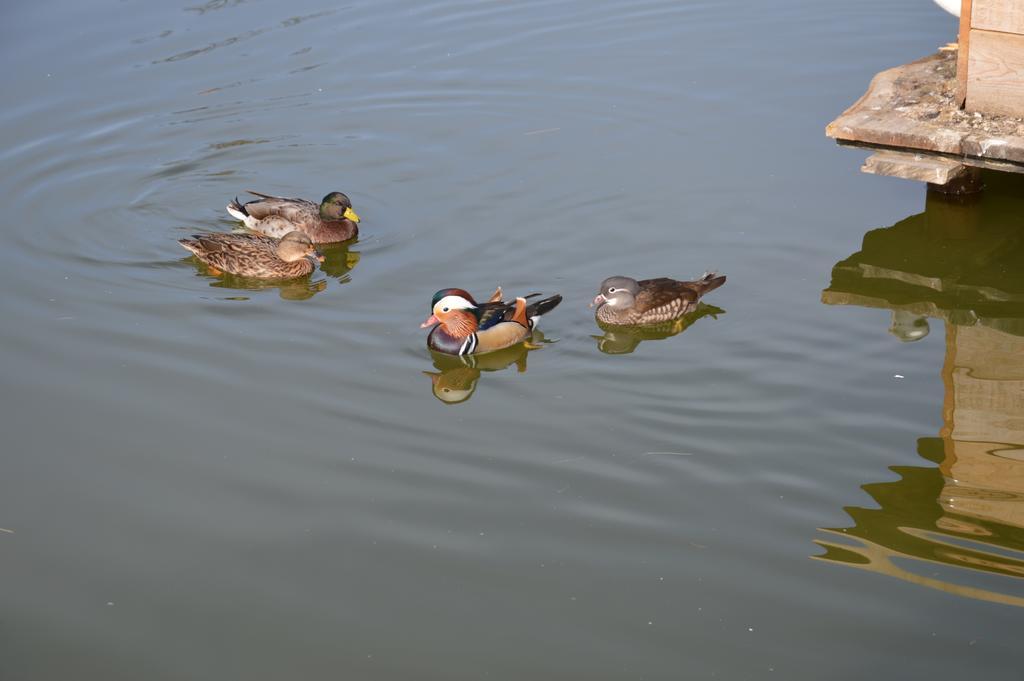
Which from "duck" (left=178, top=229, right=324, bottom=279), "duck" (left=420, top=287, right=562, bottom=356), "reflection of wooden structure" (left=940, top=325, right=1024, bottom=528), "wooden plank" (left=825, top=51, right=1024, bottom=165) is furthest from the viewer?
"duck" (left=178, top=229, right=324, bottom=279)

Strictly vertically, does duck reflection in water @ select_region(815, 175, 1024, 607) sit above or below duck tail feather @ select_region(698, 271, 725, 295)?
below

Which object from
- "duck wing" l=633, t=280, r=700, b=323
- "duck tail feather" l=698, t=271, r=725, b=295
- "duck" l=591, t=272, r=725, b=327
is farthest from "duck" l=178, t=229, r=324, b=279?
"duck tail feather" l=698, t=271, r=725, b=295

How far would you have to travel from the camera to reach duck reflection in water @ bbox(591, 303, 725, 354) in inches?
337

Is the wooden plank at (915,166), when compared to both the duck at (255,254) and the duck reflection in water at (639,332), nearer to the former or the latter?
the duck reflection in water at (639,332)

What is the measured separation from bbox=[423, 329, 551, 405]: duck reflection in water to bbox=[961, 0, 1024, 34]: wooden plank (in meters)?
3.94

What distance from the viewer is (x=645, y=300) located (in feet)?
28.2

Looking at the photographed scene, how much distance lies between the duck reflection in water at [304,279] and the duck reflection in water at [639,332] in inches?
86.2

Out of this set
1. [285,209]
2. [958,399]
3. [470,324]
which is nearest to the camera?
[958,399]

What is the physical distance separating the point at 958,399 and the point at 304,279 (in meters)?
4.92

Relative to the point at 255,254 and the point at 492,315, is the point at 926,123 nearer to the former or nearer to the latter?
the point at 492,315

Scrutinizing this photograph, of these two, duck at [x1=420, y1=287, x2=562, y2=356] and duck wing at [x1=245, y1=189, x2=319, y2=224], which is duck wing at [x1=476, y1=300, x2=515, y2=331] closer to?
duck at [x1=420, y1=287, x2=562, y2=356]

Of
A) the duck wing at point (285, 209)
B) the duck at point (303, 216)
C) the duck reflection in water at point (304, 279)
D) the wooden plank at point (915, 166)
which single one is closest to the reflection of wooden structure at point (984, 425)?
the wooden plank at point (915, 166)

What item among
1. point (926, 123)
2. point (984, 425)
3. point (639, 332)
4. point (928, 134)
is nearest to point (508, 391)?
point (639, 332)

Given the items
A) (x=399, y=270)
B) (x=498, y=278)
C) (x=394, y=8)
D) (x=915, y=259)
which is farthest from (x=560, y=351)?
(x=394, y=8)
